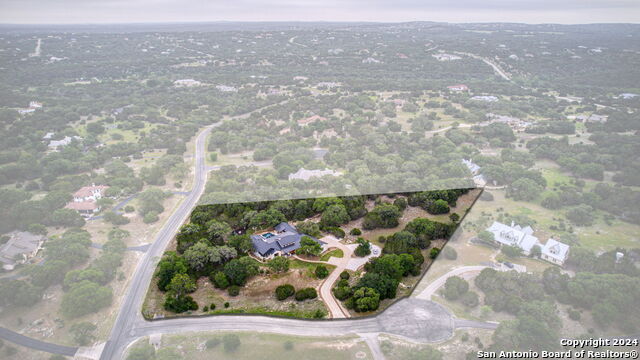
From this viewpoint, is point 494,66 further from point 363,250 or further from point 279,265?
point 279,265

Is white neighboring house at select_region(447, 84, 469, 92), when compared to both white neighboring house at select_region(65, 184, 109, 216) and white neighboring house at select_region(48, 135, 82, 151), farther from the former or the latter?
white neighboring house at select_region(48, 135, 82, 151)

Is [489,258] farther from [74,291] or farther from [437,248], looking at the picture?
[74,291]

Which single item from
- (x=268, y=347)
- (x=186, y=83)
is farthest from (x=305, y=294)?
(x=186, y=83)

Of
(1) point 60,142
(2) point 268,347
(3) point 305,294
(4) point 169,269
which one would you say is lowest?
(2) point 268,347

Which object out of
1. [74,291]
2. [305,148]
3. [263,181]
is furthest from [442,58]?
[74,291]

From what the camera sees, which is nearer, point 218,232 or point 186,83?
point 218,232

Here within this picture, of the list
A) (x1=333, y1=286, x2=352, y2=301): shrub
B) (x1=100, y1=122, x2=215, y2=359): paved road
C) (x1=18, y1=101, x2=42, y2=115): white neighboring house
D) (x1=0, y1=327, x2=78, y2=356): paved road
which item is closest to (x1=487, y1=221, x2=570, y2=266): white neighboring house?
(x1=333, y1=286, x2=352, y2=301): shrub
